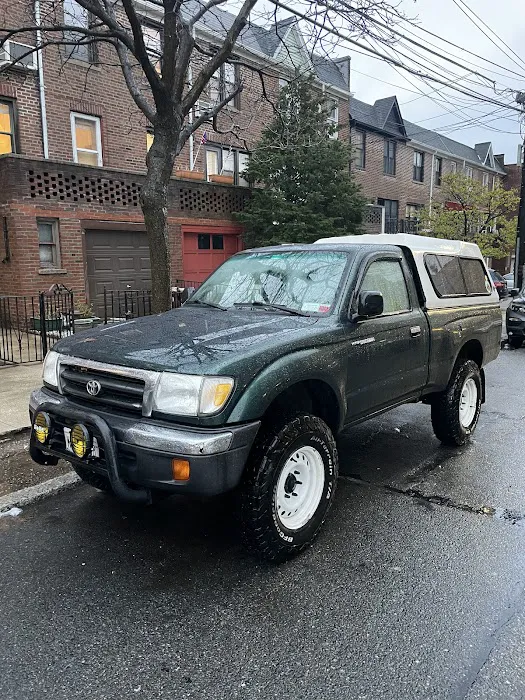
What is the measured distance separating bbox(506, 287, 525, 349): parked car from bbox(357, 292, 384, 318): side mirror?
934 centimetres

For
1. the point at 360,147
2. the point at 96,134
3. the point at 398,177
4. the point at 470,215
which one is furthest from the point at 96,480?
the point at 398,177

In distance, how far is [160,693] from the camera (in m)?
2.21

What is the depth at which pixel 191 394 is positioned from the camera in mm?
2803

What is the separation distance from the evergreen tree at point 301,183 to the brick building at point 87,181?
3.23 feet

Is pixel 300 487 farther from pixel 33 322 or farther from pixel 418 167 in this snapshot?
pixel 418 167

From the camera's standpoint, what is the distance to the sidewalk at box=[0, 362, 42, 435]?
19.1 ft

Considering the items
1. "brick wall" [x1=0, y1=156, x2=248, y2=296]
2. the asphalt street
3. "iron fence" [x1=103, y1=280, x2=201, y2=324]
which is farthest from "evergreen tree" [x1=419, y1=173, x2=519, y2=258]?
the asphalt street

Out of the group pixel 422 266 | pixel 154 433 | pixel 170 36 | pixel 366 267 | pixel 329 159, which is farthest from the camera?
pixel 329 159

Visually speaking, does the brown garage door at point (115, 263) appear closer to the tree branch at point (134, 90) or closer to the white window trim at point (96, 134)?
the white window trim at point (96, 134)

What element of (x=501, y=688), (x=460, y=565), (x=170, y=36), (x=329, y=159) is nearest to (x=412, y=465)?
(x=460, y=565)

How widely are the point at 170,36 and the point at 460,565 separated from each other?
7120mm

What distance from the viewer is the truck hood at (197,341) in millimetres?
2916

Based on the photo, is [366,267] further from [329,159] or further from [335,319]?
[329,159]

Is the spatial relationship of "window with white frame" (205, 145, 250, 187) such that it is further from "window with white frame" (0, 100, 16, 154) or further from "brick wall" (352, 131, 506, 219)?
"brick wall" (352, 131, 506, 219)
